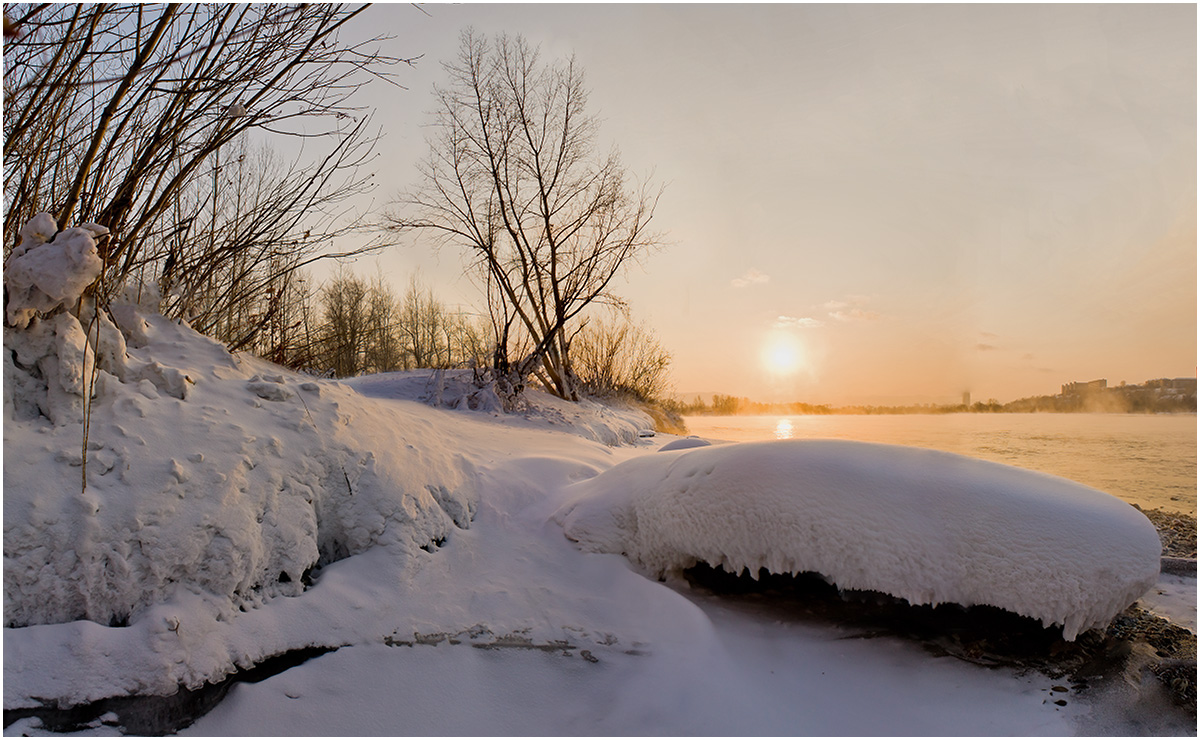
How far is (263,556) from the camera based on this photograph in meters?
2.42

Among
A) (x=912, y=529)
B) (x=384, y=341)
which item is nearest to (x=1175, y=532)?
(x=912, y=529)

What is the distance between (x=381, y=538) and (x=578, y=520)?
106 cm

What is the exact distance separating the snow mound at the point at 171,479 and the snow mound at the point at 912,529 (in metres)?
1.41

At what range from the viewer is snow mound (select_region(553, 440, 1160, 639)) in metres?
2.43

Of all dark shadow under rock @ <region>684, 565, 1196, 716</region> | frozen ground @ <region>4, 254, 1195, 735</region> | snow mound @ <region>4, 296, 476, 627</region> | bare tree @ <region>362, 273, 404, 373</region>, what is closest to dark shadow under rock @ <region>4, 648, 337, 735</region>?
frozen ground @ <region>4, 254, 1195, 735</region>

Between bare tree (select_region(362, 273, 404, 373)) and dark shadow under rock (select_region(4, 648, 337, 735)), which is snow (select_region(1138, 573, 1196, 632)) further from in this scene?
bare tree (select_region(362, 273, 404, 373))

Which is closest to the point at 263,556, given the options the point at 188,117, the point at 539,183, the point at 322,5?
the point at 188,117

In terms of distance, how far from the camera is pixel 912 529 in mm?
2510

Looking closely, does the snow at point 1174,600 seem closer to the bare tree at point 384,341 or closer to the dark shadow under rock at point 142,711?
the dark shadow under rock at point 142,711

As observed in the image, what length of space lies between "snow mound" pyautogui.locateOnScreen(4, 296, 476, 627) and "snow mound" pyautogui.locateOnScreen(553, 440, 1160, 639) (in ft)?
4.64

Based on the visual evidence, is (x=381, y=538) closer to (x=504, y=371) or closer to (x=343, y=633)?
(x=343, y=633)

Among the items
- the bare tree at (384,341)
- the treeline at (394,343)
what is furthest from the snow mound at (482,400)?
the bare tree at (384,341)

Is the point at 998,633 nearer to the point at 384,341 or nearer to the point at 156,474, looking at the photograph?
the point at 156,474

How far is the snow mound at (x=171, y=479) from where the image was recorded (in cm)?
206
